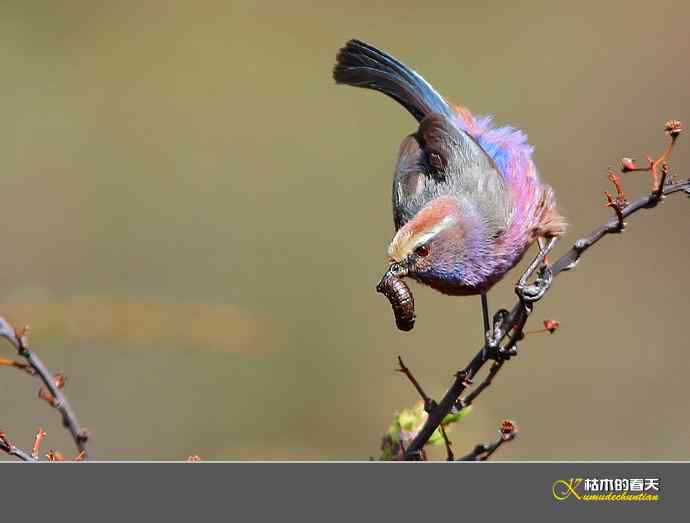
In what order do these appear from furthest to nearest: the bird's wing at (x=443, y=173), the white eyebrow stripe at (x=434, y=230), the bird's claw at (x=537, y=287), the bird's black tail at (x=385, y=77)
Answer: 1. the bird's black tail at (x=385, y=77)
2. the bird's wing at (x=443, y=173)
3. the white eyebrow stripe at (x=434, y=230)
4. the bird's claw at (x=537, y=287)

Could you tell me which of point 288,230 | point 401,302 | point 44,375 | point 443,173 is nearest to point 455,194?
point 443,173

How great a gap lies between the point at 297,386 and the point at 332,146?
2546 mm

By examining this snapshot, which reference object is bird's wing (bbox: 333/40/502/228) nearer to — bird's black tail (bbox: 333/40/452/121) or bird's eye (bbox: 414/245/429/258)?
bird's black tail (bbox: 333/40/452/121)

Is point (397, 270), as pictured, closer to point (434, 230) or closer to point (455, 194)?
point (434, 230)

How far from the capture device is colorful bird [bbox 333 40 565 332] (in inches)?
134

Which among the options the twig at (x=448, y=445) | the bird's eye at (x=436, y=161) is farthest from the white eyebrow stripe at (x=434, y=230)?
the twig at (x=448, y=445)

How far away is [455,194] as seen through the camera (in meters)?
3.66

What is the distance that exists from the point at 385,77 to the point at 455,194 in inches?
25.5

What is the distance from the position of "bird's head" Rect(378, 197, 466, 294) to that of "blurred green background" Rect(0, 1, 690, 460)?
1.23 meters

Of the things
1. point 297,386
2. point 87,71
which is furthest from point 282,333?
point 87,71

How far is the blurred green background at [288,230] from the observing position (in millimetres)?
5570

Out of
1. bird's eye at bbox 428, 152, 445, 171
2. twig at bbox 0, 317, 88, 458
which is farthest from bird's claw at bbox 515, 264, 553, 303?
twig at bbox 0, 317, 88, 458

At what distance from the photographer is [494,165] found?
3824 mm

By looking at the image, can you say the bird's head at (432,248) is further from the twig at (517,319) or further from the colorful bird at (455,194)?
the twig at (517,319)
